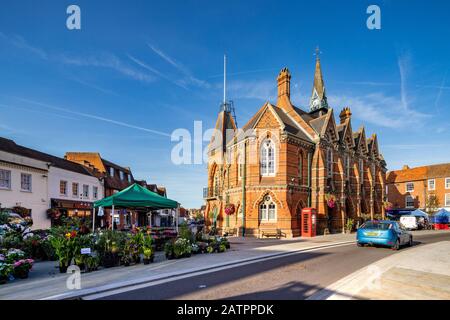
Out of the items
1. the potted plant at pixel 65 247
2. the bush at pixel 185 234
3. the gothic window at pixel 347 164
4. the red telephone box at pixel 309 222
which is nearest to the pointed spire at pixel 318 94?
the gothic window at pixel 347 164

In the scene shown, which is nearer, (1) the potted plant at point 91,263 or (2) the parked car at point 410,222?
(1) the potted plant at point 91,263

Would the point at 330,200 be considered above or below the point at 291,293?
above

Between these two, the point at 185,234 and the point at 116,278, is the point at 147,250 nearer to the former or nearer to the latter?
the point at 116,278

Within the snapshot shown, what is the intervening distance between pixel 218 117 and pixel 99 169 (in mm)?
17248

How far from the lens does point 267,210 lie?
23.6 meters

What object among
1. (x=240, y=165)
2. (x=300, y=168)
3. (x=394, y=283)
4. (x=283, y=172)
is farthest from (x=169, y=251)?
(x=300, y=168)

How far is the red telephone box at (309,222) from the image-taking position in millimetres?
22766

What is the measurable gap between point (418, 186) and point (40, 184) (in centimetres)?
5966

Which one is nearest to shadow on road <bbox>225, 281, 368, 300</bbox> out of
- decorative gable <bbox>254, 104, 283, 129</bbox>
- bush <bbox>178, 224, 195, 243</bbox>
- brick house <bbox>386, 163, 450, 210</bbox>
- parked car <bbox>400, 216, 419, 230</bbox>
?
bush <bbox>178, 224, 195, 243</bbox>

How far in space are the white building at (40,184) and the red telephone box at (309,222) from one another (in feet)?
69.3

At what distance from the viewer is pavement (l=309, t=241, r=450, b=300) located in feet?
19.6

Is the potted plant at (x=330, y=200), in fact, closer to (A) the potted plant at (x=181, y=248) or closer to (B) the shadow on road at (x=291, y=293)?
(A) the potted plant at (x=181, y=248)

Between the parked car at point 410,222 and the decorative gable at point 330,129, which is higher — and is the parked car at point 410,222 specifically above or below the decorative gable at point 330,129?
below
